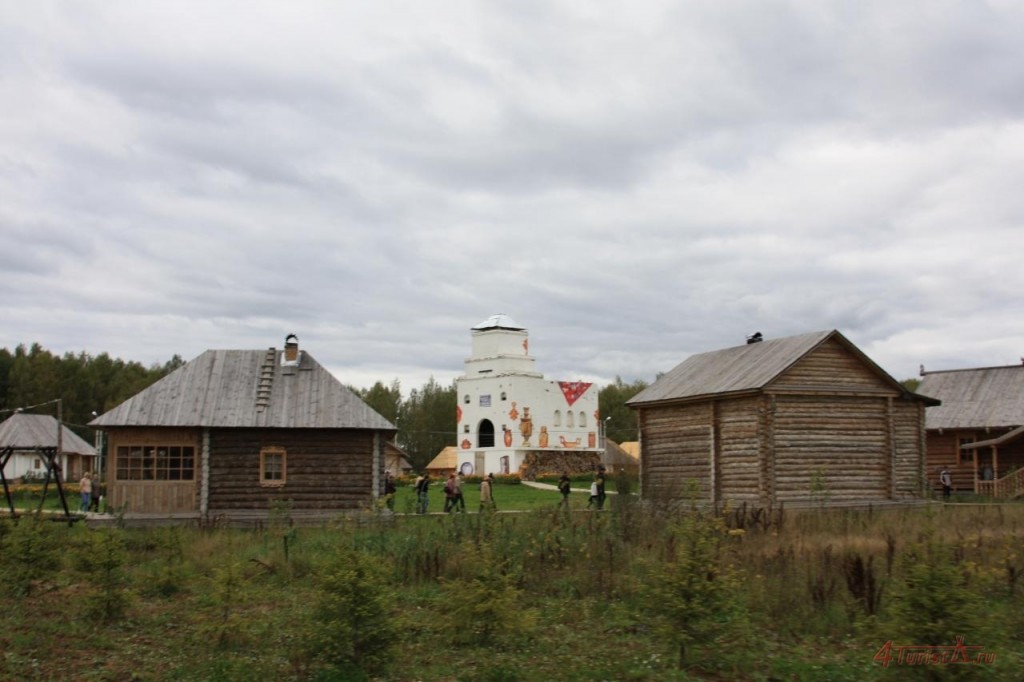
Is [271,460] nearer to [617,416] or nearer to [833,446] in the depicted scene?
[833,446]

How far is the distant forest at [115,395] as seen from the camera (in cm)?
7719

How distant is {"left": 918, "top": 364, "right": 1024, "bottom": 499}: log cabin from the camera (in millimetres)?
38625

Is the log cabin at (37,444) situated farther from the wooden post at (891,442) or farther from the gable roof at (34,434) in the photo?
the wooden post at (891,442)

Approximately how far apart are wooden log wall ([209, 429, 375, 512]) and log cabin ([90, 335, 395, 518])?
29mm

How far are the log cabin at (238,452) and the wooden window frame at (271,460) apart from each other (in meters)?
0.03

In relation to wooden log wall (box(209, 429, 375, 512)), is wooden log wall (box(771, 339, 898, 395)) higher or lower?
higher

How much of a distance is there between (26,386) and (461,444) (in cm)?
3568

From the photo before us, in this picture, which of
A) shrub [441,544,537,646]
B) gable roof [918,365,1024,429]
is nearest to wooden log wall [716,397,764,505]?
gable roof [918,365,1024,429]

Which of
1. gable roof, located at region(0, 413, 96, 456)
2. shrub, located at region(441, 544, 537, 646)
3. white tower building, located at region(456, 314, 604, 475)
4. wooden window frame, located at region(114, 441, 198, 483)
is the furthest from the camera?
white tower building, located at region(456, 314, 604, 475)

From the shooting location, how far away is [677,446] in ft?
107

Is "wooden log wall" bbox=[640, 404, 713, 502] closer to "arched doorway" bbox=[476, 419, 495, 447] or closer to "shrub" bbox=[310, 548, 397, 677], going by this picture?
"shrub" bbox=[310, 548, 397, 677]

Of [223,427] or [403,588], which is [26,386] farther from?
[403,588]

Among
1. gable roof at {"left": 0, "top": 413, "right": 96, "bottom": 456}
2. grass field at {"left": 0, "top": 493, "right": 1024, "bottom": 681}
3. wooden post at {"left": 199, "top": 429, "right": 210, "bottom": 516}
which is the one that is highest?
gable roof at {"left": 0, "top": 413, "right": 96, "bottom": 456}

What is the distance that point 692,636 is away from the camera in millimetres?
10359
